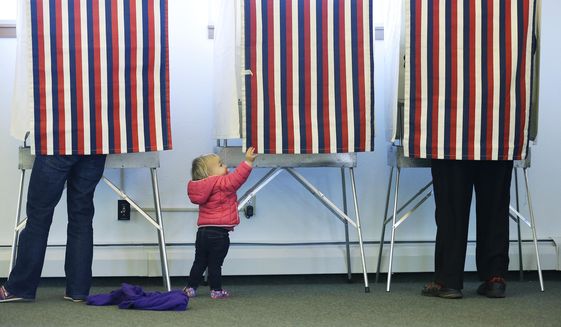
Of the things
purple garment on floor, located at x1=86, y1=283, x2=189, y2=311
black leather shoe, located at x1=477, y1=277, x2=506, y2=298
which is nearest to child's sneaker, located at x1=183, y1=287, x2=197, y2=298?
purple garment on floor, located at x1=86, y1=283, x2=189, y2=311

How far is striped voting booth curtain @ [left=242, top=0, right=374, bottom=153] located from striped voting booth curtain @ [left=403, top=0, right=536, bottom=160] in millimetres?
238

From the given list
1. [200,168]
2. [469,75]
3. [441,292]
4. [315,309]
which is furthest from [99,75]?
[441,292]

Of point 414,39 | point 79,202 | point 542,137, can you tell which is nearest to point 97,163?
point 79,202

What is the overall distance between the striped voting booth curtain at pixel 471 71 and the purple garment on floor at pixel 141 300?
3.80 feet

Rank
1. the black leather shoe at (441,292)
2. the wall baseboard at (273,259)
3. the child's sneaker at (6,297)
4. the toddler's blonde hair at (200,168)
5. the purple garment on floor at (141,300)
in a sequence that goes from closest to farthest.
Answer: the purple garment on floor at (141,300)
the child's sneaker at (6,297)
the black leather shoe at (441,292)
the toddler's blonde hair at (200,168)
the wall baseboard at (273,259)

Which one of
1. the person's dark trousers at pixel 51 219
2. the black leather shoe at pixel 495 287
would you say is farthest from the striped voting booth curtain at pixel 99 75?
the black leather shoe at pixel 495 287

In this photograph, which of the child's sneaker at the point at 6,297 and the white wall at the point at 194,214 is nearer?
the child's sneaker at the point at 6,297

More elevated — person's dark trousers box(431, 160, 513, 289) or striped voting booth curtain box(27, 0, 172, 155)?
striped voting booth curtain box(27, 0, 172, 155)

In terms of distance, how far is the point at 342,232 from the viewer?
459 cm

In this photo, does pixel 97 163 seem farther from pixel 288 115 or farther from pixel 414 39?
pixel 414 39

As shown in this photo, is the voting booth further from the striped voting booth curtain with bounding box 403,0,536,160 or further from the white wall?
the white wall

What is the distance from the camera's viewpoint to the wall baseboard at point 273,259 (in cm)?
441

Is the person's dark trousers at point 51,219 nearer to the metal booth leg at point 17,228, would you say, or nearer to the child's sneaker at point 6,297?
the child's sneaker at point 6,297

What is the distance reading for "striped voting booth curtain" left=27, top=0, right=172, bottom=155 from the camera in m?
3.70
